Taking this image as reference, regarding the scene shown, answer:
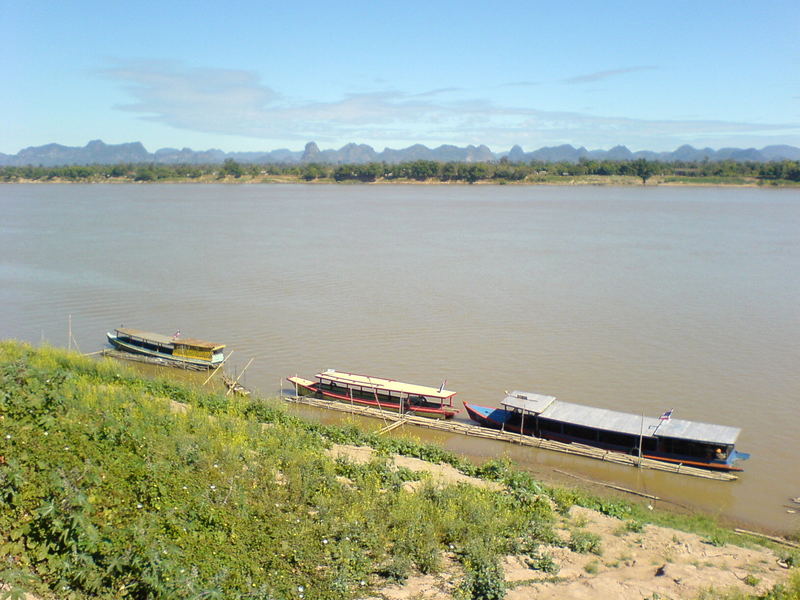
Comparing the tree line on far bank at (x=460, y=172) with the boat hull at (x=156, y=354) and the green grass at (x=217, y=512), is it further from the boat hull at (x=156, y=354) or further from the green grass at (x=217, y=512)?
the green grass at (x=217, y=512)

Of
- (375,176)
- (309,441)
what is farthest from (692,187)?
(309,441)

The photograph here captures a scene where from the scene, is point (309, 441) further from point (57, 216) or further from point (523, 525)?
point (57, 216)

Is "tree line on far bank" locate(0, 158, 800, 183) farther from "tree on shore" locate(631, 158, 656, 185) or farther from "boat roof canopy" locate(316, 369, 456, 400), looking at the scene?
"boat roof canopy" locate(316, 369, 456, 400)

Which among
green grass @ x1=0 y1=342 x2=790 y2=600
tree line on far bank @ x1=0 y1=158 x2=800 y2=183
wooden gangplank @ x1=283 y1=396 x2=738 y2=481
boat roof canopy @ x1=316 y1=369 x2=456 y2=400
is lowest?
wooden gangplank @ x1=283 y1=396 x2=738 y2=481

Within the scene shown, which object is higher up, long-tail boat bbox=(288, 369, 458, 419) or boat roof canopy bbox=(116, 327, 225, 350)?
boat roof canopy bbox=(116, 327, 225, 350)

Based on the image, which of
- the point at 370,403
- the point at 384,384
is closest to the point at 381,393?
the point at 384,384

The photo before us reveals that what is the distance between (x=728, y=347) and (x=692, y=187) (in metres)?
103

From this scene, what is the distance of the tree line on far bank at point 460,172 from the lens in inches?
4702

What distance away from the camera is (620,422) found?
16.5m

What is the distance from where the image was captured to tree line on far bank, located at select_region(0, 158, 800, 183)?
11944cm

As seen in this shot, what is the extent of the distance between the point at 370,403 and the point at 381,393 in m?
0.44

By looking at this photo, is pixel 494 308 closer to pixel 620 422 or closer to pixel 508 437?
pixel 508 437

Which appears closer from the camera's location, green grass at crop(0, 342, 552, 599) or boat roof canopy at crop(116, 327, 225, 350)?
green grass at crop(0, 342, 552, 599)

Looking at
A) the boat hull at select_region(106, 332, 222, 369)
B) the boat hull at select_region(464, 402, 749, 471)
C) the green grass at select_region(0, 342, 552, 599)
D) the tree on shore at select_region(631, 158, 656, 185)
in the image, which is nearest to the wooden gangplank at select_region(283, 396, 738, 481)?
the boat hull at select_region(464, 402, 749, 471)
